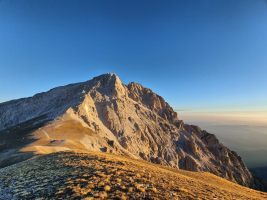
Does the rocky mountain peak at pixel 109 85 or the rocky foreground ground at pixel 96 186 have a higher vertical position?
the rocky mountain peak at pixel 109 85

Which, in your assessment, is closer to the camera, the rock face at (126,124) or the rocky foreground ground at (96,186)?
the rocky foreground ground at (96,186)

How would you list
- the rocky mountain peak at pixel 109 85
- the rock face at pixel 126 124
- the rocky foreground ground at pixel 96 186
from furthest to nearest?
the rocky mountain peak at pixel 109 85
the rock face at pixel 126 124
the rocky foreground ground at pixel 96 186

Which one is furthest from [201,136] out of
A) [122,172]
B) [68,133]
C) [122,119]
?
[122,172]

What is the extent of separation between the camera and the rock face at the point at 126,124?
329ft

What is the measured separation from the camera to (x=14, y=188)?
19922 millimetres

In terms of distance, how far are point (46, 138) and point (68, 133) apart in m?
9.59

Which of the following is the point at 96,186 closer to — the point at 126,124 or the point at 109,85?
the point at 126,124

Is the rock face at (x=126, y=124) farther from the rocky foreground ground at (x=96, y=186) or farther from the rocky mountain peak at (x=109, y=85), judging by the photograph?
the rocky foreground ground at (x=96, y=186)

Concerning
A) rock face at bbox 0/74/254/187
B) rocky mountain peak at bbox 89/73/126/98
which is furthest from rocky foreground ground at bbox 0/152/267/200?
rocky mountain peak at bbox 89/73/126/98

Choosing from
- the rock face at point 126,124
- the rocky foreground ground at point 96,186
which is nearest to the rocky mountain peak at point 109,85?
the rock face at point 126,124

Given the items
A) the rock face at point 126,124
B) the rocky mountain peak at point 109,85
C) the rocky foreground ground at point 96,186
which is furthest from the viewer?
the rocky mountain peak at point 109,85

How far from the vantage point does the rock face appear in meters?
100

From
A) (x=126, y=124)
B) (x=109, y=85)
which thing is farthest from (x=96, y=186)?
(x=109, y=85)

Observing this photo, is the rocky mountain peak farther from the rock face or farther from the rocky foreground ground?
the rocky foreground ground
